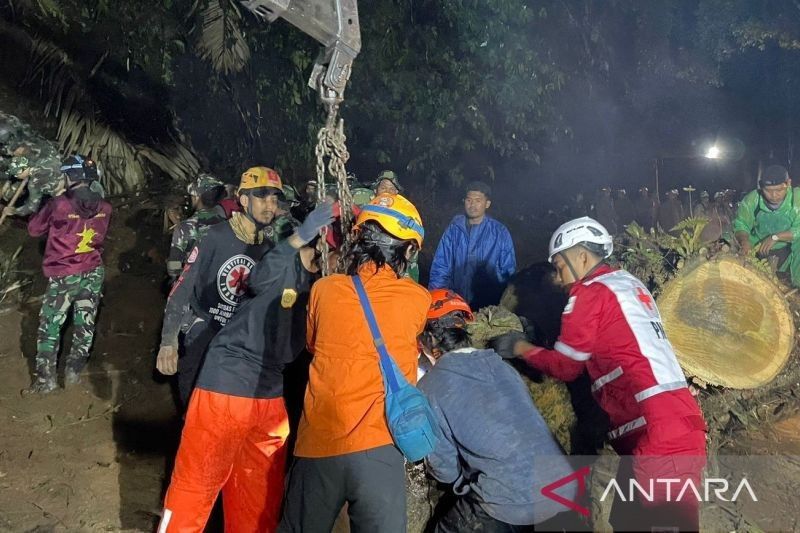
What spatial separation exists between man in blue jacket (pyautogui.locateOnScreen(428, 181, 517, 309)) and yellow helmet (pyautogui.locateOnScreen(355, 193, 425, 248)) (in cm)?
289

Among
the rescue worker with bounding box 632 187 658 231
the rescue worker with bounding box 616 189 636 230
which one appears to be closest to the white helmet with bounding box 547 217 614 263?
the rescue worker with bounding box 632 187 658 231

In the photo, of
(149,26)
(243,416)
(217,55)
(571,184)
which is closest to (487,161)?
(571,184)

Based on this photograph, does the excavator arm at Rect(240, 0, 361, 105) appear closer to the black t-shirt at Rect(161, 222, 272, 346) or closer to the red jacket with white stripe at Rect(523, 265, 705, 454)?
the black t-shirt at Rect(161, 222, 272, 346)

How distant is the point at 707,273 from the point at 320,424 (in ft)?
10.9

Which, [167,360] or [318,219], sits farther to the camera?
[167,360]

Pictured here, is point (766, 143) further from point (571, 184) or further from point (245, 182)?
point (245, 182)

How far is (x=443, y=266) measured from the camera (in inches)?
224

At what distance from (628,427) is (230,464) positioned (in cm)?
216

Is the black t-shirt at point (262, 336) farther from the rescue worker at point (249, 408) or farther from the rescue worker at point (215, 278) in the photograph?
the rescue worker at point (215, 278)

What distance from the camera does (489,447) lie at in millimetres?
2572

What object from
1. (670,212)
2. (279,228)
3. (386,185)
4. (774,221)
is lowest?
(279,228)

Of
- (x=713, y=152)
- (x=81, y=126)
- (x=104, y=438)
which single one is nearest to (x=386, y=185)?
(x=104, y=438)

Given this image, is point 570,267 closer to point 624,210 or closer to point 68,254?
point 68,254

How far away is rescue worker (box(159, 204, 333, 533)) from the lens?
292 cm
